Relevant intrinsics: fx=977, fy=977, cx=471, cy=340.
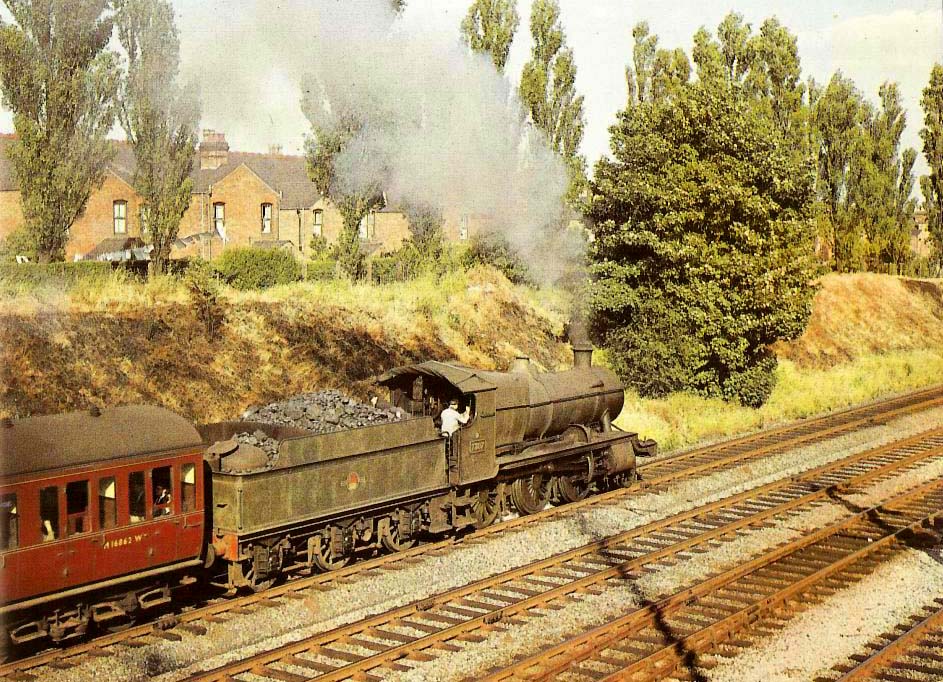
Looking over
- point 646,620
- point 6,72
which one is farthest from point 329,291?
point 646,620

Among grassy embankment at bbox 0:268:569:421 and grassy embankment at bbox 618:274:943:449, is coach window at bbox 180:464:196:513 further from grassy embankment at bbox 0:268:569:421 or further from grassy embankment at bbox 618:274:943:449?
grassy embankment at bbox 618:274:943:449

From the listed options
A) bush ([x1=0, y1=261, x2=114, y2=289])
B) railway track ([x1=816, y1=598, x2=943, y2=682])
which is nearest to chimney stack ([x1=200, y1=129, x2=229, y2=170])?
bush ([x1=0, y1=261, x2=114, y2=289])

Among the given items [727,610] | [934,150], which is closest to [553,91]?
[727,610]

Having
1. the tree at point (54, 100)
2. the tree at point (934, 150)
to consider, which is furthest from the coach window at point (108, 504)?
the tree at point (934, 150)

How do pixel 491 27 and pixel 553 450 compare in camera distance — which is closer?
pixel 553 450

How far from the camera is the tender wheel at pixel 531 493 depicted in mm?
17031

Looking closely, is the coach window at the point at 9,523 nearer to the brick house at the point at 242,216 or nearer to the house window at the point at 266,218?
the brick house at the point at 242,216

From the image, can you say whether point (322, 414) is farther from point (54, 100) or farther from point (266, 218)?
point (266, 218)

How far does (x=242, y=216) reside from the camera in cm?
4391

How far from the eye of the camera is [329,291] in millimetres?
29812

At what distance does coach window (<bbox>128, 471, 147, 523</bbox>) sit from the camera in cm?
1112

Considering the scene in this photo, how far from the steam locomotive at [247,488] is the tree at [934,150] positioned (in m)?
44.2

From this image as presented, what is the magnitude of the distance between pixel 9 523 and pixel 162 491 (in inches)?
74.7

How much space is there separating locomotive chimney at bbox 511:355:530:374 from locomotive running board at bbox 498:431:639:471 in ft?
4.43
